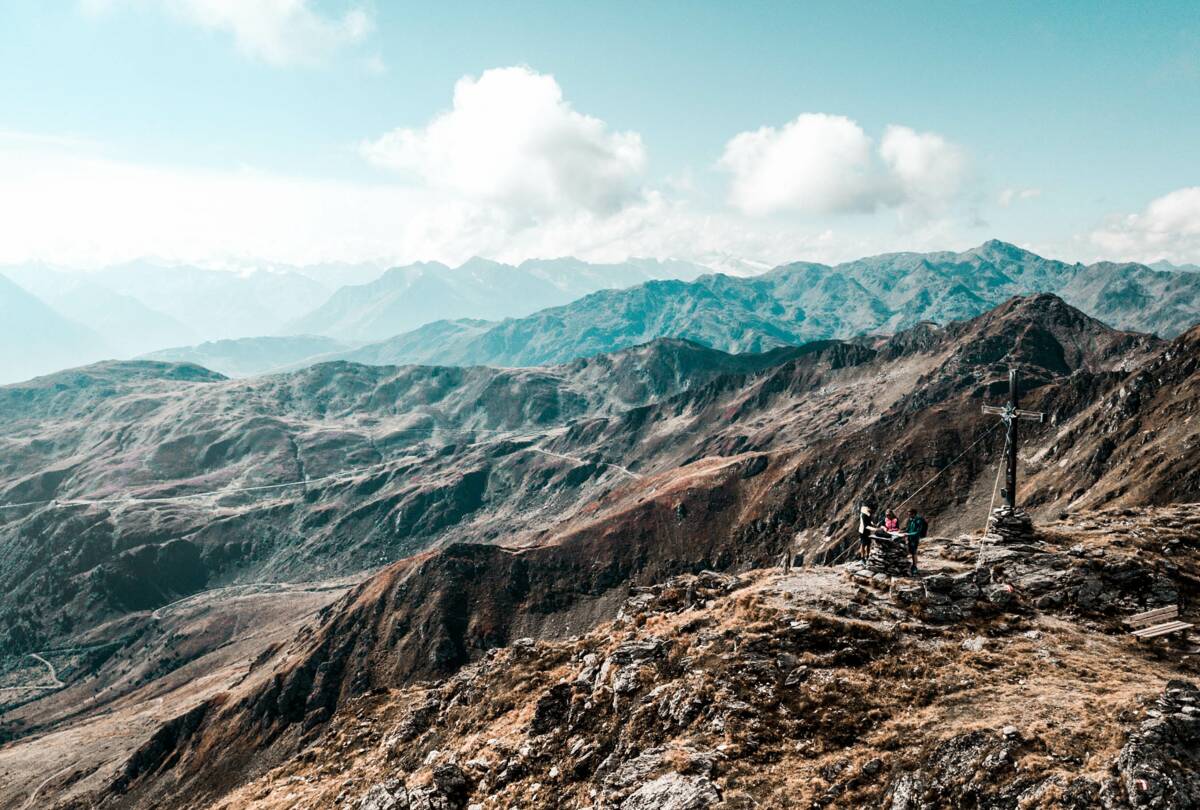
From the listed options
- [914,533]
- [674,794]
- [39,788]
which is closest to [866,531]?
[914,533]

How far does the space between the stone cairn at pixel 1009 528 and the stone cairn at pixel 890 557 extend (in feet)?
18.1

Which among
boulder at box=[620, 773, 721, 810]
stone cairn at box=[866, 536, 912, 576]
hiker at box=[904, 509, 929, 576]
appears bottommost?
boulder at box=[620, 773, 721, 810]

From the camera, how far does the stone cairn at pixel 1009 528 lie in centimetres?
3578

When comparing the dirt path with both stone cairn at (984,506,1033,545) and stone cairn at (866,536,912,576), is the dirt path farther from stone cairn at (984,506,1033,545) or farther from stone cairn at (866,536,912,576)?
stone cairn at (984,506,1033,545)

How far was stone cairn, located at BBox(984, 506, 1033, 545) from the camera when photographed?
117 feet

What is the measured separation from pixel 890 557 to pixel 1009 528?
739 centimetres

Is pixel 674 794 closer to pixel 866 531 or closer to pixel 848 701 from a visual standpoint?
pixel 848 701

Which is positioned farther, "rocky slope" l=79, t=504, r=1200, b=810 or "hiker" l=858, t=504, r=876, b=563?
"hiker" l=858, t=504, r=876, b=563

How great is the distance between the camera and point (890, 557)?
35000 mm

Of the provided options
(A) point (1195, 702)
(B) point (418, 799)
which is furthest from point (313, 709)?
(A) point (1195, 702)

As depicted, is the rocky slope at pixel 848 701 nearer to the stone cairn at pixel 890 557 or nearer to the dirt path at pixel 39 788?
the stone cairn at pixel 890 557

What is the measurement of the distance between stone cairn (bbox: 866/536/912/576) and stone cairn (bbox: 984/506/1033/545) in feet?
18.1

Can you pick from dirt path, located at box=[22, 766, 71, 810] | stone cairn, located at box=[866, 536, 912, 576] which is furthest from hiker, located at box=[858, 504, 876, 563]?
dirt path, located at box=[22, 766, 71, 810]

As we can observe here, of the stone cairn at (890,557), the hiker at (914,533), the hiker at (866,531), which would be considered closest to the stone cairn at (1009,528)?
the hiker at (914,533)
